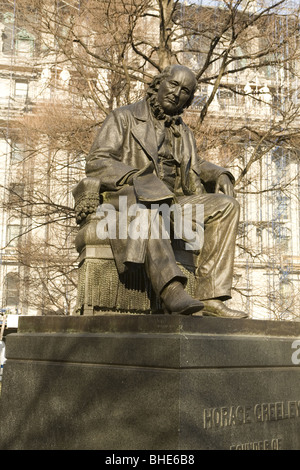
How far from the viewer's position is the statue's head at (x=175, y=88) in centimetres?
430

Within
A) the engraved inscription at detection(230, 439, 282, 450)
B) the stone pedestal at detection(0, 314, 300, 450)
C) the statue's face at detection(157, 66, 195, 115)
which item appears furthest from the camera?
the statue's face at detection(157, 66, 195, 115)

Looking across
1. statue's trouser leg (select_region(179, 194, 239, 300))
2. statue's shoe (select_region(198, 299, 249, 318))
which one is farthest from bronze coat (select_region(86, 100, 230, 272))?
statue's shoe (select_region(198, 299, 249, 318))

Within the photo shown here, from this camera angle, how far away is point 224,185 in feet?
14.3

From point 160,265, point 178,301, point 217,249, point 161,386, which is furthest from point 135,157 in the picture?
point 161,386

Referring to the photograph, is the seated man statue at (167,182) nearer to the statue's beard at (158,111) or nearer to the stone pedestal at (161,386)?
the statue's beard at (158,111)

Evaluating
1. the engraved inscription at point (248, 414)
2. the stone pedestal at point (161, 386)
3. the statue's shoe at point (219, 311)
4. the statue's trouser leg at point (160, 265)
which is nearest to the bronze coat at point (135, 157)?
the statue's trouser leg at point (160, 265)

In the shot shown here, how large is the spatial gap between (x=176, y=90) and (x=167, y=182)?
670mm

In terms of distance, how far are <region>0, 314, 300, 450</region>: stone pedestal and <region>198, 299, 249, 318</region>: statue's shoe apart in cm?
25

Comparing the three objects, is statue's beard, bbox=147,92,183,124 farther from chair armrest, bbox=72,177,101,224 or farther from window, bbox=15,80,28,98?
window, bbox=15,80,28,98

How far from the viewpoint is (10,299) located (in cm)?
2589

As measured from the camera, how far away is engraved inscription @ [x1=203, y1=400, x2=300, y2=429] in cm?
279

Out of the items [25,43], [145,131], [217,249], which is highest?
[25,43]

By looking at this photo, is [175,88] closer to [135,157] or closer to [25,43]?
[135,157]
